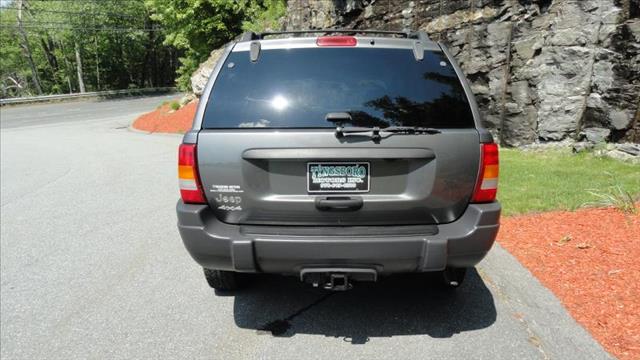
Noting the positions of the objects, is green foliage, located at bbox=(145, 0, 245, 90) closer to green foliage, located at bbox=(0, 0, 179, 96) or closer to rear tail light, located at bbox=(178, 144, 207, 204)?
green foliage, located at bbox=(0, 0, 179, 96)

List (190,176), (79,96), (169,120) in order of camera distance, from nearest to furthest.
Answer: (190,176)
(169,120)
(79,96)

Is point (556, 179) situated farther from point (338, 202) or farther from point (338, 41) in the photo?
point (338, 202)

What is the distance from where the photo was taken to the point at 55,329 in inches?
131

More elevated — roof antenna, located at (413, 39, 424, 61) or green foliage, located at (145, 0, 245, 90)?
green foliage, located at (145, 0, 245, 90)

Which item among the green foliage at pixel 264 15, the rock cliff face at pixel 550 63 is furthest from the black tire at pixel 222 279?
the green foliage at pixel 264 15

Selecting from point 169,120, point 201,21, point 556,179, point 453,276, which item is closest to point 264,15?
point 201,21

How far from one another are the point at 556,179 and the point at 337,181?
18.3 ft

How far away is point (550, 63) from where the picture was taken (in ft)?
30.6

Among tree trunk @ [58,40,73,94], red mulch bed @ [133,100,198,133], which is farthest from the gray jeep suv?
tree trunk @ [58,40,73,94]

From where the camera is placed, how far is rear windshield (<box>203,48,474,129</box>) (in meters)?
2.90

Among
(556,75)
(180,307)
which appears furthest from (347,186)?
(556,75)

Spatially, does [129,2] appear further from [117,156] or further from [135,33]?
[117,156]

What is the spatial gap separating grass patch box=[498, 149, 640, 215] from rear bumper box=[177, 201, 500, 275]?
2.92 m

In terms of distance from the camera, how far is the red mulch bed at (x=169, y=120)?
60.2 feet
